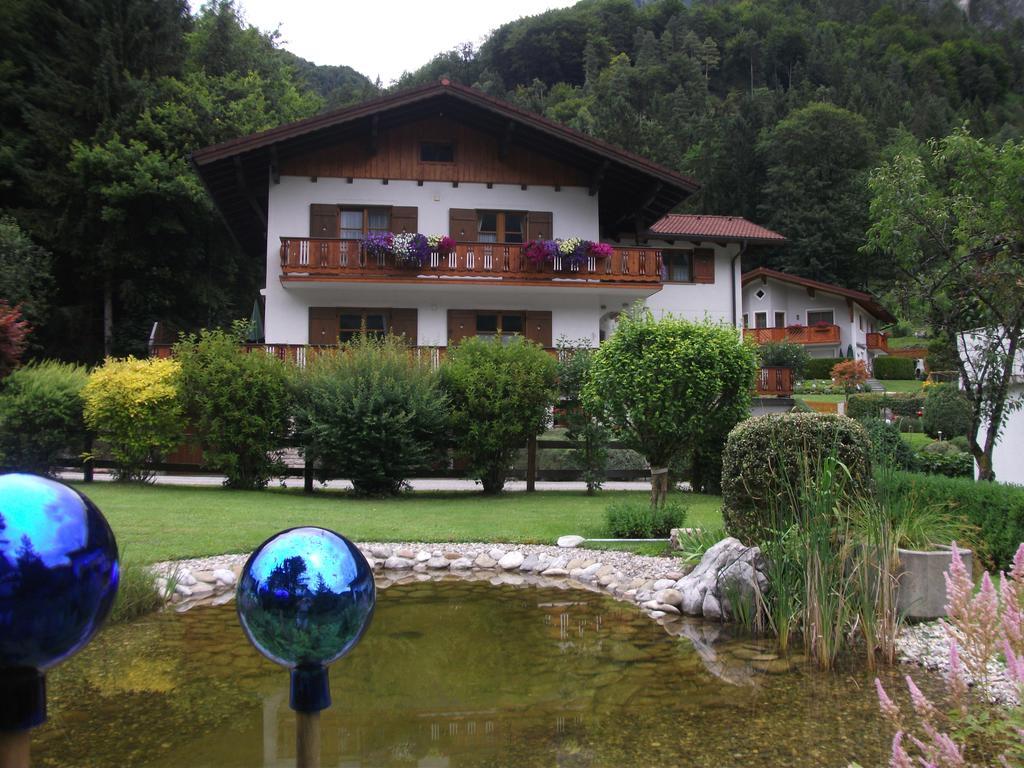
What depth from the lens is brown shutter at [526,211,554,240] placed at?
2383cm

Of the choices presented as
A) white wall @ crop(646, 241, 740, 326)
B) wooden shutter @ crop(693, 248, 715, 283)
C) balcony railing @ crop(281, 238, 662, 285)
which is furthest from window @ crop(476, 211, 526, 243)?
wooden shutter @ crop(693, 248, 715, 283)

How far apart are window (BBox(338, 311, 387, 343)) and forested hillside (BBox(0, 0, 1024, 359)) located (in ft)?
30.9

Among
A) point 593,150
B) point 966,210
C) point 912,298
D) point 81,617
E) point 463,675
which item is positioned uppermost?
point 593,150

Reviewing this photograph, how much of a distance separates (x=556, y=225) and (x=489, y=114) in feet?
12.6

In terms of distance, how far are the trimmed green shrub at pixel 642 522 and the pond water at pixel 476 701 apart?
3.13m

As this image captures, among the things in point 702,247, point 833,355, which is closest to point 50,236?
point 702,247

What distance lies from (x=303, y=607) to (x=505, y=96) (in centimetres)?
6894

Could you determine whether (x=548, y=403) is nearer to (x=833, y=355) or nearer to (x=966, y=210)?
(x=966, y=210)

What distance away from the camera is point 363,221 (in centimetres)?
2320

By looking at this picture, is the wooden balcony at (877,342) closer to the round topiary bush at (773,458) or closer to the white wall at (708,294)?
the white wall at (708,294)

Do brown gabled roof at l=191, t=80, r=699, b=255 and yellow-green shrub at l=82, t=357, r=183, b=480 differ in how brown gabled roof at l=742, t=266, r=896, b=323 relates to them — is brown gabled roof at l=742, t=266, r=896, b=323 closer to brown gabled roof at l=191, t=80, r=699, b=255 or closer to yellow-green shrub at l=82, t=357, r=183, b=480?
brown gabled roof at l=191, t=80, r=699, b=255

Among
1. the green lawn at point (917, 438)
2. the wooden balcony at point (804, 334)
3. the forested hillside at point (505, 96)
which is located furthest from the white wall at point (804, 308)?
the green lawn at point (917, 438)

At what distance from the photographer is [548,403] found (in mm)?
15156

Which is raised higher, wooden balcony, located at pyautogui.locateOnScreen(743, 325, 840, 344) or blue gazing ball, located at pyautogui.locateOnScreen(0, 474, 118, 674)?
wooden balcony, located at pyautogui.locateOnScreen(743, 325, 840, 344)
